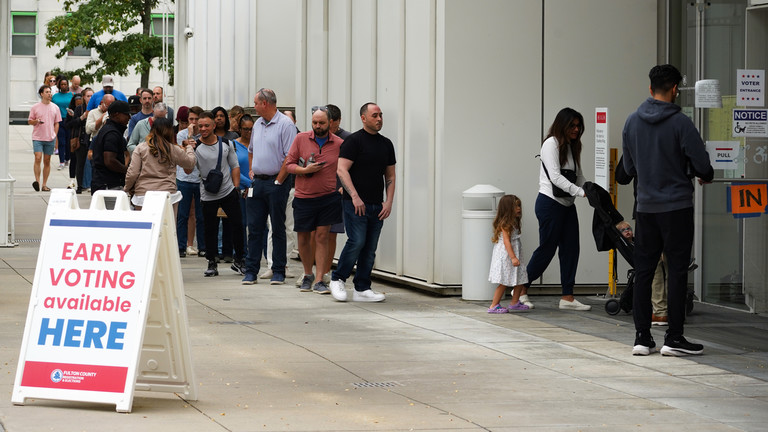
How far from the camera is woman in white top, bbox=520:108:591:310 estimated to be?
38.5 feet

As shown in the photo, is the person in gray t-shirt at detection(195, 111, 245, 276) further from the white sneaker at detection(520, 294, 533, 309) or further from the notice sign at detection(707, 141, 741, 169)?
the notice sign at detection(707, 141, 741, 169)

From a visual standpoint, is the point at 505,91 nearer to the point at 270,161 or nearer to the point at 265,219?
the point at 270,161

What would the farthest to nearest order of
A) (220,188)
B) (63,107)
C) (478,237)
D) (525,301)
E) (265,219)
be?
(63,107) → (220,188) → (265,219) → (478,237) → (525,301)

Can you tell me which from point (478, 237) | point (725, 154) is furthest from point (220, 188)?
point (725, 154)

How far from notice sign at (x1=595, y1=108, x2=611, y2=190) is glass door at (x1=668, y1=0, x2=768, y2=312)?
0.96 metres

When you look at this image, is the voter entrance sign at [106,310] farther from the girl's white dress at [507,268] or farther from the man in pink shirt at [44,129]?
the man in pink shirt at [44,129]

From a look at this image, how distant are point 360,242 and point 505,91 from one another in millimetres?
2021

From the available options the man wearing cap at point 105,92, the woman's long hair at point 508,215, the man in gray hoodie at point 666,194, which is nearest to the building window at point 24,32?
the man wearing cap at point 105,92

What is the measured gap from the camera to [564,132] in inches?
464

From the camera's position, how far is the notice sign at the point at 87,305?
7.14 m

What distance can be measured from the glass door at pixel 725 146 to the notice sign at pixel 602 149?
3.15 feet

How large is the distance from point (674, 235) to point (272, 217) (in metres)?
5.58

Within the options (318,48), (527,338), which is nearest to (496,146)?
(527,338)

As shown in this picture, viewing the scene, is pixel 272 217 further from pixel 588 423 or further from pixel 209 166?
pixel 588 423
